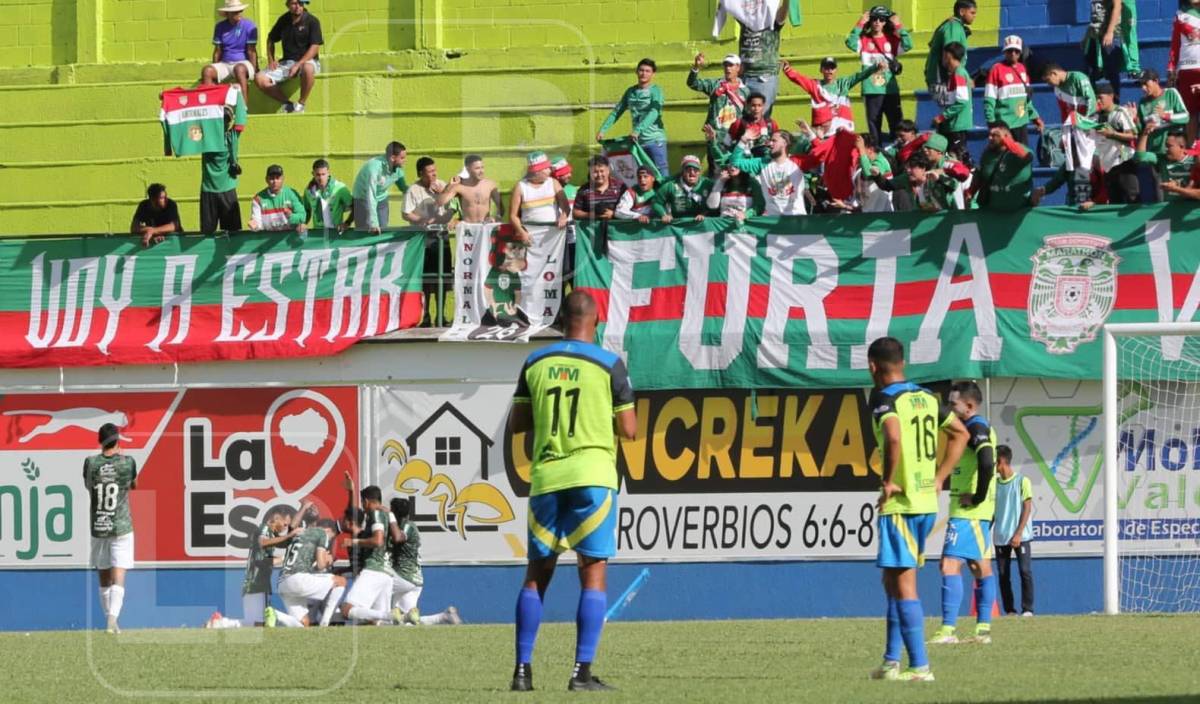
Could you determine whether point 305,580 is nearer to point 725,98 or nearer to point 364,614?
point 364,614

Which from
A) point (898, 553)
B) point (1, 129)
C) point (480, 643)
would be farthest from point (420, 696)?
point (1, 129)

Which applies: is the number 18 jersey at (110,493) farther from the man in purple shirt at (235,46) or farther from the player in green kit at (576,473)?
the player in green kit at (576,473)

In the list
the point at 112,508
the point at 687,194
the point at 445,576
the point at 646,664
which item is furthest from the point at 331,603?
the point at 646,664

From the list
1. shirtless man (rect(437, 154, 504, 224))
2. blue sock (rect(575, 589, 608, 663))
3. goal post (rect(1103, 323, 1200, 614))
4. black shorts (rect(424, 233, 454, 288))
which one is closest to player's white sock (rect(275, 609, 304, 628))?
black shorts (rect(424, 233, 454, 288))

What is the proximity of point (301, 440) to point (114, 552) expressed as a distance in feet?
8.92

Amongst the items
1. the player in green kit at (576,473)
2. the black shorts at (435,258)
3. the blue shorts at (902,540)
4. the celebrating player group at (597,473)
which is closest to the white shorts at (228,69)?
the black shorts at (435,258)

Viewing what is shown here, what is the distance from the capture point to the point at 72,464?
812 inches

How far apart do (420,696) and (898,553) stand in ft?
8.29

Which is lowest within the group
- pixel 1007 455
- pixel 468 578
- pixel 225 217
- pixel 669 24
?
pixel 468 578

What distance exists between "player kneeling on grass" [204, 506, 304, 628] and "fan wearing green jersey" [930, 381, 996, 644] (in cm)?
763

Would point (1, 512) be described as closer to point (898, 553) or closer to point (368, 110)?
point (368, 110)

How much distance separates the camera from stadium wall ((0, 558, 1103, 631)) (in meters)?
18.8

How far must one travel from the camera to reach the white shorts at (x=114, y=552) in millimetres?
17938

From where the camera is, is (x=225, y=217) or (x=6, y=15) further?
(x=6, y=15)
